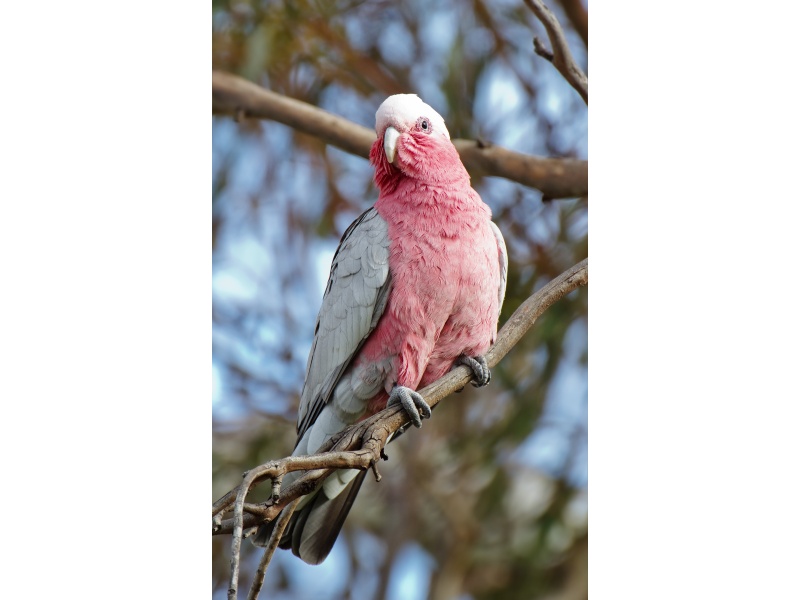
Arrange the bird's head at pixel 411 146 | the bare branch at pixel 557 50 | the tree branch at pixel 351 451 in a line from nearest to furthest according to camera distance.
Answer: the tree branch at pixel 351 451, the bird's head at pixel 411 146, the bare branch at pixel 557 50

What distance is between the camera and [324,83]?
257 centimetres

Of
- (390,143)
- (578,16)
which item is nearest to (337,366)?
(390,143)

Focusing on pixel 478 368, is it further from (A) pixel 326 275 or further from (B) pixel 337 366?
(A) pixel 326 275

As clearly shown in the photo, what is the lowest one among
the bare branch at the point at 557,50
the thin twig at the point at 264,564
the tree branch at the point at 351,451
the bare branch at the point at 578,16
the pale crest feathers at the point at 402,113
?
the thin twig at the point at 264,564

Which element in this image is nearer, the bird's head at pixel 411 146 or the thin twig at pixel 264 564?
the thin twig at pixel 264 564

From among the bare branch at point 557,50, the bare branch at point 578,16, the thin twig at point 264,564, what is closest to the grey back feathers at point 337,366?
the thin twig at point 264,564

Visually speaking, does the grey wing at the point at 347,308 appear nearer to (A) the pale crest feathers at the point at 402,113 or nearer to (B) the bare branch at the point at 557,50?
(A) the pale crest feathers at the point at 402,113

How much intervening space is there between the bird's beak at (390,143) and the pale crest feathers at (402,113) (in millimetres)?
17

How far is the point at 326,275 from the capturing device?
249 centimetres

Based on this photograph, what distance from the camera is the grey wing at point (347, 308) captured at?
234 cm

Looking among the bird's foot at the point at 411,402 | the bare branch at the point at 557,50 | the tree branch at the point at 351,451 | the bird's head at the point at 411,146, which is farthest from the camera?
the bare branch at the point at 557,50

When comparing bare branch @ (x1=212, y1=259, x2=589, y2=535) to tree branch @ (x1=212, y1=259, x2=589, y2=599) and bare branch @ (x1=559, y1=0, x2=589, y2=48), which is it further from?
bare branch @ (x1=559, y1=0, x2=589, y2=48)
